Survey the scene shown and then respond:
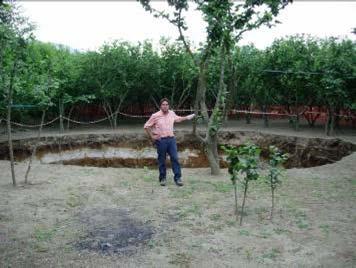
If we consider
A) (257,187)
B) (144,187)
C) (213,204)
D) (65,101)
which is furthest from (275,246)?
(65,101)

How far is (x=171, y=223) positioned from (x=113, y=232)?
90 centimetres

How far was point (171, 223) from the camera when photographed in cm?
653

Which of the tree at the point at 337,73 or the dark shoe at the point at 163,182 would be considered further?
the tree at the point at 337,73

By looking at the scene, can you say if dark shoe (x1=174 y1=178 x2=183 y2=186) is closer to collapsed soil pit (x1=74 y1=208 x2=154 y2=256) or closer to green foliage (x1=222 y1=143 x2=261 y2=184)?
collapsed soil pit (x1=74 y1=208 x2=154 y2=256)

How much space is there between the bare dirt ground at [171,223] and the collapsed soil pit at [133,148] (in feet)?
15.0

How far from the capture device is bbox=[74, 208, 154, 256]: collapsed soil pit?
18.5ft

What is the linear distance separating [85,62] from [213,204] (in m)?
11.4

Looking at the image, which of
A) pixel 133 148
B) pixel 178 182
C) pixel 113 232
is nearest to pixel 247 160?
pixel 113 232

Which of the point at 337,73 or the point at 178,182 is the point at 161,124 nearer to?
the point at 178,182

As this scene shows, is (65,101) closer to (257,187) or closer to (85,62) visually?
(85,62)

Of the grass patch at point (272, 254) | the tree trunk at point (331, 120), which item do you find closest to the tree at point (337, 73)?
the tree trunk at point (331, 120)

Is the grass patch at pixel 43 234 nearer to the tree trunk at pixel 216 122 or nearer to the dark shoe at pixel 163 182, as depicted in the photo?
the dark shoe at pixel 163 182

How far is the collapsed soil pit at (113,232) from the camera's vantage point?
18.5 ft

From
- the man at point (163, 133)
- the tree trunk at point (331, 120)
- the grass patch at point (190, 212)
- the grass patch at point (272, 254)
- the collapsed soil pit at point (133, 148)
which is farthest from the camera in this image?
the tree trunk at point (331, 120)
